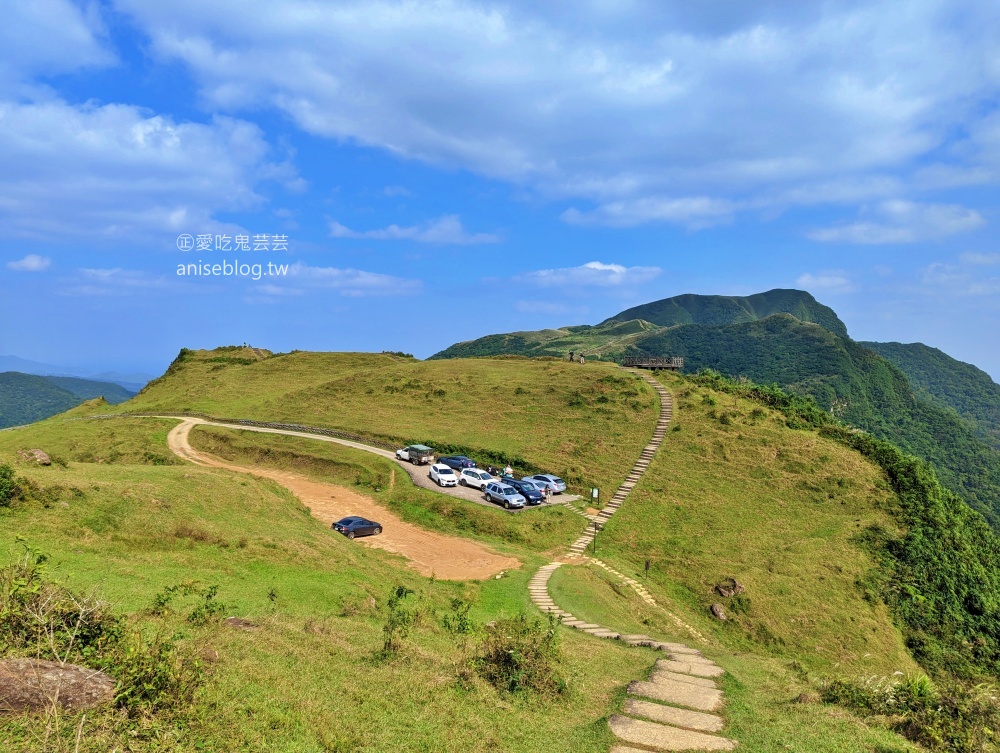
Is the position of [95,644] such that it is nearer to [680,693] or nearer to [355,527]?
[680,693]

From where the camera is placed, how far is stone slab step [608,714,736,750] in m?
12.0

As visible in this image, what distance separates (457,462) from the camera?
48.4 m

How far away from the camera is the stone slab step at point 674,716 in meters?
13.2

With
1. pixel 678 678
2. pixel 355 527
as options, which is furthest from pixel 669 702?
pixel 355 527

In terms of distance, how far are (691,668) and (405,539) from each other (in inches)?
828

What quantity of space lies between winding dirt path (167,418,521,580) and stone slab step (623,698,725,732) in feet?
51.5

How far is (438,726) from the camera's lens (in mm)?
11125

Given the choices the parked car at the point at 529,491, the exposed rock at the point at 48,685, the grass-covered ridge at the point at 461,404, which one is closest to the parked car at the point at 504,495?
the parked car at the point at 529,491

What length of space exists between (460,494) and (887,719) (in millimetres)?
31518

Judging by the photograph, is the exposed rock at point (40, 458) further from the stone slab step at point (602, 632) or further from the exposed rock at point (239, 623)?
the stone slab step at point (602, 632)

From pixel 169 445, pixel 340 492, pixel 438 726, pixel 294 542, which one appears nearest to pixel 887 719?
pixel 438 726

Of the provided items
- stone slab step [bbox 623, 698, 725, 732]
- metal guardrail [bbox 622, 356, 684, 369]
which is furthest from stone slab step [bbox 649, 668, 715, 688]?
metal guardrail [bbox 622, 356, 684, 369]

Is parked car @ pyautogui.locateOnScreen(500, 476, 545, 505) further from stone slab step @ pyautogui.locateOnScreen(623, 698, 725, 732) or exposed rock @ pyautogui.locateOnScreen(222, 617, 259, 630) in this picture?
exposed rock @ pyautogui.locateOnScreen(222, 617, 259, 630)

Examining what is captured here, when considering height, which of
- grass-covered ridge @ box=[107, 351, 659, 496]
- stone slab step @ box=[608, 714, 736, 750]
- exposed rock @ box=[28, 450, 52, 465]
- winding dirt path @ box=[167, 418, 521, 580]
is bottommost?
winding dirt path @ box=[167, 418, 521, 580]
